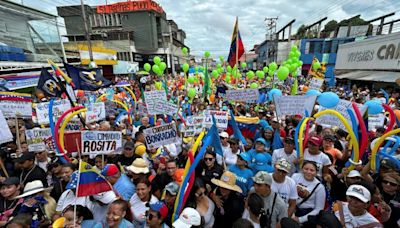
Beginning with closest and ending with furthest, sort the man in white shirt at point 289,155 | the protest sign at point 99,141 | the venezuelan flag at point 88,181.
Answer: the venezuelan flag at point 88,181 < the protest sign at point 99,141 < the man in white shirt at point 289,155

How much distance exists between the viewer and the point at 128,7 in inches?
1647

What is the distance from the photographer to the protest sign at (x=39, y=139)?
423cm

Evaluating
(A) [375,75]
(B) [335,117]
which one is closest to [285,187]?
(B) [335,117]

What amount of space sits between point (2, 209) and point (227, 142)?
3714 mm

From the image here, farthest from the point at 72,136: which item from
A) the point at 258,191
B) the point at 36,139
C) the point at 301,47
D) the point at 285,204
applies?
the point at 301,47

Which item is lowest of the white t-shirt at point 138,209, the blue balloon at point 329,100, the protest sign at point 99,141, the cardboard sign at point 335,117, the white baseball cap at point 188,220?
the white t-shirt at point 138,209

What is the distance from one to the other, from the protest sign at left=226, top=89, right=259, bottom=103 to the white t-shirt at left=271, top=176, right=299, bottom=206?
4.24 metres

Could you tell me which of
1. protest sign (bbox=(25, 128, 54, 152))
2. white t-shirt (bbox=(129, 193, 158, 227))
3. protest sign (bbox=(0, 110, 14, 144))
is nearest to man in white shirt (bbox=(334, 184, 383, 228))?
white t-shirt (bbox=(129, 193, 158, 227))

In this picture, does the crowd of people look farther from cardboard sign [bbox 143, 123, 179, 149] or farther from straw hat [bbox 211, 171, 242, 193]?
cardboard sign [bbox 143, 123, 179, 149]

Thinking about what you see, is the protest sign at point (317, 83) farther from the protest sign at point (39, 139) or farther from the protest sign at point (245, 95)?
the protest sign at point (39, 139)

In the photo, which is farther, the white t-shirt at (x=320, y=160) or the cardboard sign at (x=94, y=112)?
the cardboard sign at (x=94, y=112)

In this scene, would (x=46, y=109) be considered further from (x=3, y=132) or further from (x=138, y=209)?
(x=138, y=209)

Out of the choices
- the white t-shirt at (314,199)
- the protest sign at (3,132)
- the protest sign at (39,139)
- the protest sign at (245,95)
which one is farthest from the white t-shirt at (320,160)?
the protest sign at (3,132)

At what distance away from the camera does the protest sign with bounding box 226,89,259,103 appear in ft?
22.5
